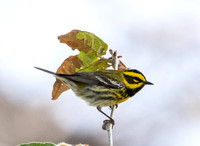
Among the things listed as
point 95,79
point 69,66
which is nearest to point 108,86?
point 95,79

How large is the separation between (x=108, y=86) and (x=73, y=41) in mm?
739

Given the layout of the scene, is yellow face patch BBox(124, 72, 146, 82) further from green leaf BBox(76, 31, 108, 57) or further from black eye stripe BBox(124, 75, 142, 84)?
green leaf BBox(76, 31, 108, 57)

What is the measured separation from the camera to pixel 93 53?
144 inches

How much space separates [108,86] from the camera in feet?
13.9

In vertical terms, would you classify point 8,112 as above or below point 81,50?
above

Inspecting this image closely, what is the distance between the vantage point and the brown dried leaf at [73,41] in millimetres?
→ 3625

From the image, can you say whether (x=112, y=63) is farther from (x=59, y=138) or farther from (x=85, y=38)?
(x=59, y=138)

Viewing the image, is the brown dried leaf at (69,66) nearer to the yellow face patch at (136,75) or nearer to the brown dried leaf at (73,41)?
the brown dried leaf at (73,41)

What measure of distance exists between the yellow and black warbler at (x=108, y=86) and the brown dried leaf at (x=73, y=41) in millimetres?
370

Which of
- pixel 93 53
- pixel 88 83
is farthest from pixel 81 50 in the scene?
pixel 88 83

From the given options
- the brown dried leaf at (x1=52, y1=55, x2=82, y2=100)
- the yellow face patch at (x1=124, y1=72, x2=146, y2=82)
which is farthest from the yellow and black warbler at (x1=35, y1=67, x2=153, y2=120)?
the brown dried leaf at (x1=52, y1=55, x2=82, y2=100)

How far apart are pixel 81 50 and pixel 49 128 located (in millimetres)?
3262

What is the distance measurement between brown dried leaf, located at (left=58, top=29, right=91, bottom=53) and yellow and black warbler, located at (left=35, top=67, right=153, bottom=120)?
370 mm

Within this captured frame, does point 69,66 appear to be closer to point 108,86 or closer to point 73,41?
point 73,41
